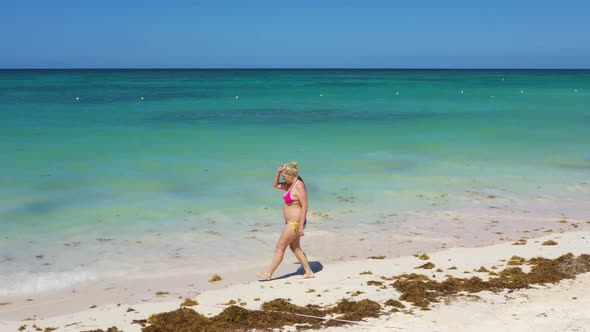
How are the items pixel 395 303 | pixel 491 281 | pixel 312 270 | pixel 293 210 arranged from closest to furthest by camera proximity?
pixel 395 303 → pixel 491 281 → pixel 293 210 → pixel 312 270

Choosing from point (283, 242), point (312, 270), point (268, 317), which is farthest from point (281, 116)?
point (268, 317)

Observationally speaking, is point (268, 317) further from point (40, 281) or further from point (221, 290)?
point (40, 281)

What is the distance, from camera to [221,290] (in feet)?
24.6

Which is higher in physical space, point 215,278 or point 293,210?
point 293,210

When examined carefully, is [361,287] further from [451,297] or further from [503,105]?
[503,105]

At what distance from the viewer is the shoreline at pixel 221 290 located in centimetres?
670

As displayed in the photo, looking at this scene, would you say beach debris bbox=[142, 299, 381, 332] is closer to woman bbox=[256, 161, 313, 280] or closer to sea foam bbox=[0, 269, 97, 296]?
woman bbox=[256, 161, 313, 280]

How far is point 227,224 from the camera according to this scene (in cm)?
1118

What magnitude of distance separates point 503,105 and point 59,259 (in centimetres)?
4081

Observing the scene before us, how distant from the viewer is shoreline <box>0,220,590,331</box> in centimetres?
670

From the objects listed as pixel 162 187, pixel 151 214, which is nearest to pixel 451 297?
pixel 151 214

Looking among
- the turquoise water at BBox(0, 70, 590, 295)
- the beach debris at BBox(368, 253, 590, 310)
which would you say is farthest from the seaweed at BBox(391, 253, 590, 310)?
the turquoise water at BBox(0, 70, 590, 295)

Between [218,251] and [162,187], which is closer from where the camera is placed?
[218,251]

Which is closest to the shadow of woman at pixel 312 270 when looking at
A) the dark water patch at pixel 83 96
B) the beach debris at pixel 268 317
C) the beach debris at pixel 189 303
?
the beach debris at pixel 189 303
